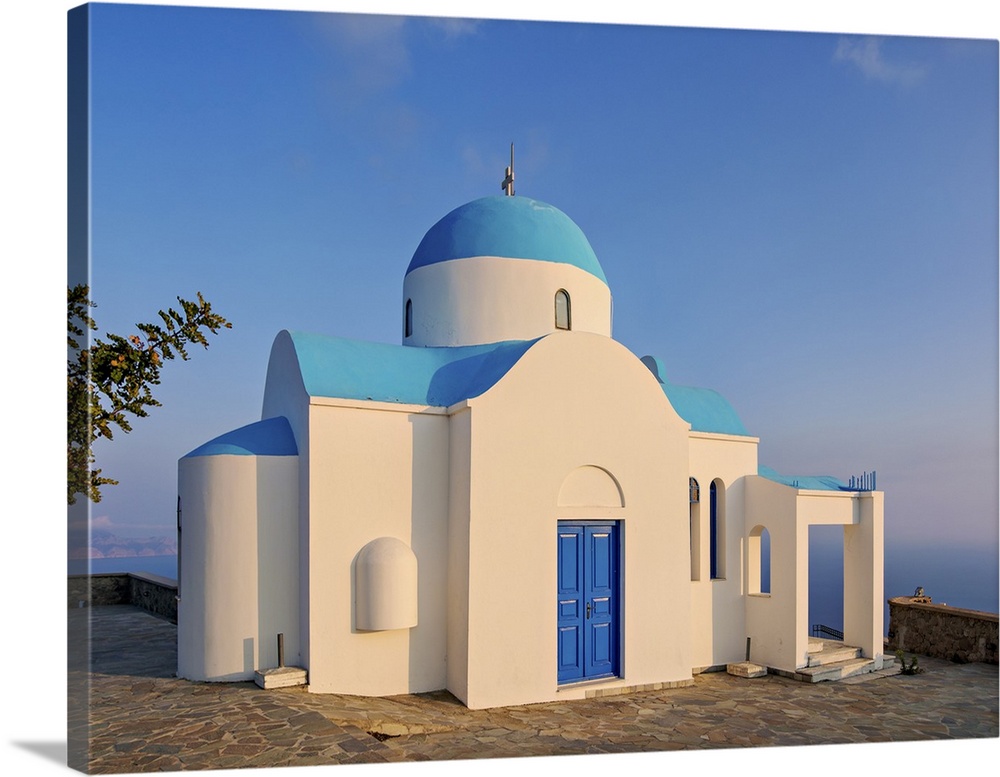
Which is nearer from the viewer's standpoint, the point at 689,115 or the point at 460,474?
the point at 460,474

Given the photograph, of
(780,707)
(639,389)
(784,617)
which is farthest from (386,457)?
(784,617)

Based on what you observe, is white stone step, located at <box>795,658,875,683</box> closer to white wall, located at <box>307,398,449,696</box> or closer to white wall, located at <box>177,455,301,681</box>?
white wall, located at <box>307,398,449,696</box>

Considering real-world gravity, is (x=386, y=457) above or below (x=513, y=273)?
below

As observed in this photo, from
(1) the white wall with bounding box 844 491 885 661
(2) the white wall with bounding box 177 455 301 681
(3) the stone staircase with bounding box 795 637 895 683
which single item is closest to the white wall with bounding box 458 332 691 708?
(2) the white wall with bounding box 177 455 301 681

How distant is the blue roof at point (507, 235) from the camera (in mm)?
11523

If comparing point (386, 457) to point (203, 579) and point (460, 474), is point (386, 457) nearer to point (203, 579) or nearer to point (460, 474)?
point (460, 474)

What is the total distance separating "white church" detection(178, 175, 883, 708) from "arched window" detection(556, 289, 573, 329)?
2.44ft

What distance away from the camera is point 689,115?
1005 centimetres

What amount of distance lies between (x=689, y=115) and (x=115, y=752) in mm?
9227

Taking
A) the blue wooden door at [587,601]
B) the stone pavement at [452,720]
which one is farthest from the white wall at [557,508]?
the stone pavement at [452,720]

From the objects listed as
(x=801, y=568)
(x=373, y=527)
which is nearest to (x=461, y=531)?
(x=373, y=527)

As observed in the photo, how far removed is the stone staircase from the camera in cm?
1080

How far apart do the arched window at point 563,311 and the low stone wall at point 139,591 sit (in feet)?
24.1

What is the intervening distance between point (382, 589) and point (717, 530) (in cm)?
552
